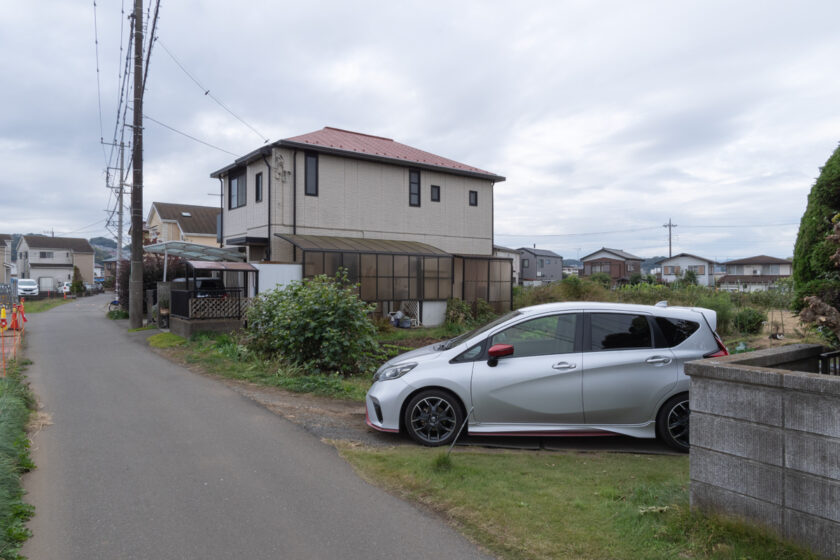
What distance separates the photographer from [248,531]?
3.87 m

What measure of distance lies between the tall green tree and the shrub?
44.3ft

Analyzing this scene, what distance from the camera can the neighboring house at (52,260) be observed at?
222 ft

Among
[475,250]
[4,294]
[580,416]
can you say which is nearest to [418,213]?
[475,250]

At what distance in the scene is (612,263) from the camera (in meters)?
78.1

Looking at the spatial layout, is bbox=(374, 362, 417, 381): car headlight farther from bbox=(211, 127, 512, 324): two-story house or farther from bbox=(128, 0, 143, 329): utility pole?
bbox=(128, 0, 143, 329): utility pole

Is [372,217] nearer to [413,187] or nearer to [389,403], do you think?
[413,187]

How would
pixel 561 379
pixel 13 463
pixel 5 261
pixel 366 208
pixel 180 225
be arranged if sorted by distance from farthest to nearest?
pixel 5 261 → pixel 180 225 → pixel 366 208 → pixel 561 379 → pixel 13 463

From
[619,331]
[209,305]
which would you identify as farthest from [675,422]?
[209,305]

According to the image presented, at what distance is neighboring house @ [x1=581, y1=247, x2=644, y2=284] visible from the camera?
7775 cm

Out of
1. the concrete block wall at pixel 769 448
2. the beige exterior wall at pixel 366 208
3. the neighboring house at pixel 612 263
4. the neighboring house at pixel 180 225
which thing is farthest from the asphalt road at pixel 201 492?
the neighboring house at pixel 612 263

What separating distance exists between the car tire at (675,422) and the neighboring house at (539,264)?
63.6 m

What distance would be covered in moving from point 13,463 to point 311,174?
16.3 metres

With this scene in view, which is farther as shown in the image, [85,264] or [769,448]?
[85,264]

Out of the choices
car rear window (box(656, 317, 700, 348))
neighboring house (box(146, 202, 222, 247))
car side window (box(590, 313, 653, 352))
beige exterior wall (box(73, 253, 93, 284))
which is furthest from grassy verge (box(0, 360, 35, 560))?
beige exterior wall (box(73, 253, 93, 284))
